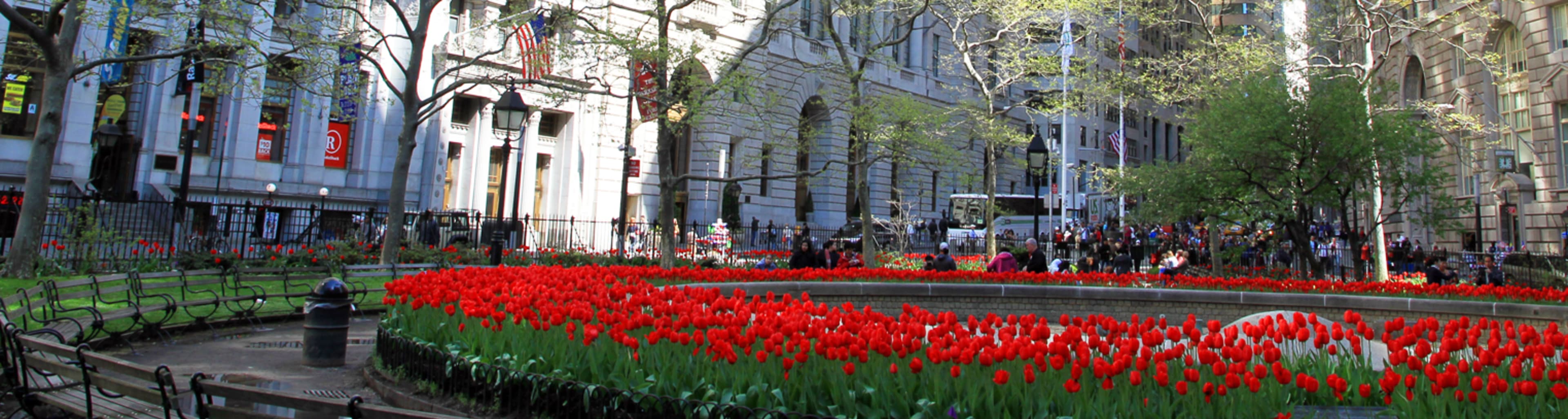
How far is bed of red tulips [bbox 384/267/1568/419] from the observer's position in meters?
4.53

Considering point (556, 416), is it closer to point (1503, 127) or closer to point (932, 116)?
point (932, 116)

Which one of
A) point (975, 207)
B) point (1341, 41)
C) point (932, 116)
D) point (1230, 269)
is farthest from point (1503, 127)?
point (975, 207)

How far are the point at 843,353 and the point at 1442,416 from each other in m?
2.65

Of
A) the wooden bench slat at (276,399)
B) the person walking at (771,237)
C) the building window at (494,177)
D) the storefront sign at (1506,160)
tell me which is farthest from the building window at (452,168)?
the storefront sign at (1506,160)

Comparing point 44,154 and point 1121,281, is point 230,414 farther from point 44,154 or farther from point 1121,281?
point 1121,281

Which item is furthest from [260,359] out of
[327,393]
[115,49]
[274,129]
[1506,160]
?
[1506,160]

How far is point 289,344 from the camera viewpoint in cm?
1070

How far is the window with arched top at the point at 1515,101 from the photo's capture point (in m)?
30.6

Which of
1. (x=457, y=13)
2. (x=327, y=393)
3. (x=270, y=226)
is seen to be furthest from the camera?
(x=457, y=13)

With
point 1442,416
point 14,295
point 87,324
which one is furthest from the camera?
point 14,295

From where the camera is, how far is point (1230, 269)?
2486 centimetres

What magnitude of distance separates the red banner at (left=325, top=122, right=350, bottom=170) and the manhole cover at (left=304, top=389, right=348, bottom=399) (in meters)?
26.3

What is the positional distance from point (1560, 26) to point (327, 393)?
3461 cm

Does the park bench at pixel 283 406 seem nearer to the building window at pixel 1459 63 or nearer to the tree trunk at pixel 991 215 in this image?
the tree trunk at pixel 991 215
